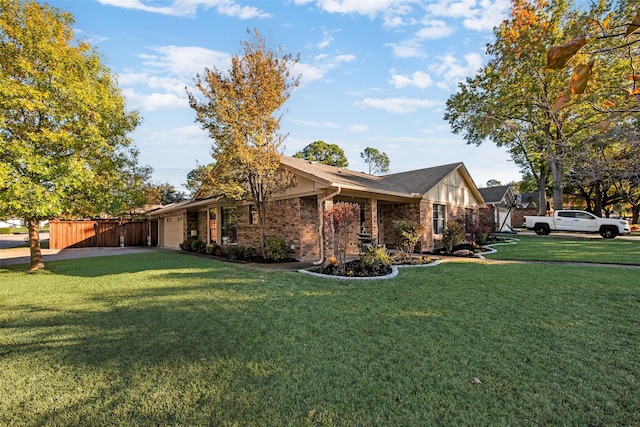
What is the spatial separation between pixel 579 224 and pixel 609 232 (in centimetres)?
150

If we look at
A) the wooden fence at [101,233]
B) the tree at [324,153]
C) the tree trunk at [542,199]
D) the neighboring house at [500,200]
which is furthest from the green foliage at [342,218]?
the tree at [324,153]

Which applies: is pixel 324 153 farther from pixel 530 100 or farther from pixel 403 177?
pixel 530 100

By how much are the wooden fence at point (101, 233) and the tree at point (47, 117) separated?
11.5 meters

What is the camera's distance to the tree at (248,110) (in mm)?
9477

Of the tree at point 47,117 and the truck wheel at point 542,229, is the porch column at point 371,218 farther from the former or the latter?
the truck wheel at point 542,229

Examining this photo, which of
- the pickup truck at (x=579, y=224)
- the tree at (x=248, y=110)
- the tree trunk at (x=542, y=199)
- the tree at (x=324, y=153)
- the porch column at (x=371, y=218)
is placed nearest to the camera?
the tree at (x=248, y=110)

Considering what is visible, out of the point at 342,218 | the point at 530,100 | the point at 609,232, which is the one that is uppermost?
the point at 530,100

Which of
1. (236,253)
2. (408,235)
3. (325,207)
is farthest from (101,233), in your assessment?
(408,235)

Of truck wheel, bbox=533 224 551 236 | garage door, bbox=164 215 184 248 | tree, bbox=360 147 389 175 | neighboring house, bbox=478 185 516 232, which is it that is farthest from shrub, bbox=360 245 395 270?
tree, bbox=360 147 389 175

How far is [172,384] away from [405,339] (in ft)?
8.55

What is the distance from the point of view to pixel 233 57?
31.3 ft

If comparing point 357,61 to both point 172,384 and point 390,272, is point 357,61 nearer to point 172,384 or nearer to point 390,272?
point 390,272

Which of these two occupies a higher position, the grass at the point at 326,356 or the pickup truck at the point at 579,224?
the pickup truck at the point at 579,224

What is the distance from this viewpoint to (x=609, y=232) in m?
18.1
